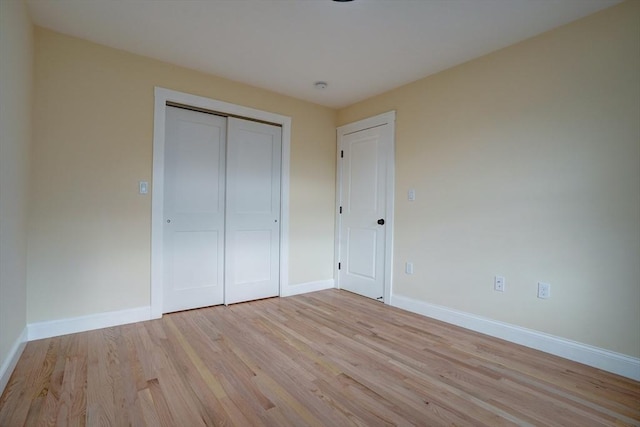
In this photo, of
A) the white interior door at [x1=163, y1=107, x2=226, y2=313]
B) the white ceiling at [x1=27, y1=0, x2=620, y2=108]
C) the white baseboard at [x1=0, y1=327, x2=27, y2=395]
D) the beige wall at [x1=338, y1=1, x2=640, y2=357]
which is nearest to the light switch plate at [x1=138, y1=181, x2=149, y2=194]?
the white interior door at [x1=163, y1=107, x2=226, y2=313]

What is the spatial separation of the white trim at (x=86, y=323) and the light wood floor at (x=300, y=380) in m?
0.08

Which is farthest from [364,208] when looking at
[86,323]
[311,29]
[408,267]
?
[86,323]

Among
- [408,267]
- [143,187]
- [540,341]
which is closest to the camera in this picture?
[540,341]

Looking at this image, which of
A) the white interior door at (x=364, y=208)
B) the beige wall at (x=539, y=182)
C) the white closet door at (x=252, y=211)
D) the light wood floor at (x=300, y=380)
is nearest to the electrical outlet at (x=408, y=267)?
the beige wall at (x=539, y=182)

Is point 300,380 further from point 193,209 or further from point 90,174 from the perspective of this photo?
point 90,174

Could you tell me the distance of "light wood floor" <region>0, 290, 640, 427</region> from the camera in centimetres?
156

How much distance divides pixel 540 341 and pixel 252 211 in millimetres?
2926

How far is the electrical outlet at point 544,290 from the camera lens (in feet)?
7.64

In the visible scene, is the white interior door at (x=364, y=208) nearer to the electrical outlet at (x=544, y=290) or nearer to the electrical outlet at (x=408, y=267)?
the electrical outlet at (x=408, y=267)

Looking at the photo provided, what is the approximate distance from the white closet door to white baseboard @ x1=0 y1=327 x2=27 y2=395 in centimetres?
161

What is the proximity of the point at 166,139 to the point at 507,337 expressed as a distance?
11.6 ft

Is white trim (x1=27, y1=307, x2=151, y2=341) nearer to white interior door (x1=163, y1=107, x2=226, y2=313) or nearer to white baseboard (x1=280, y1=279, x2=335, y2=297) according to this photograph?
white interior door (x1=163, y1=107, x2=226, y2=313)

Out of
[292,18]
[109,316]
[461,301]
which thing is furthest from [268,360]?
[292,18]

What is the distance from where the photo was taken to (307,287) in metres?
3.97
